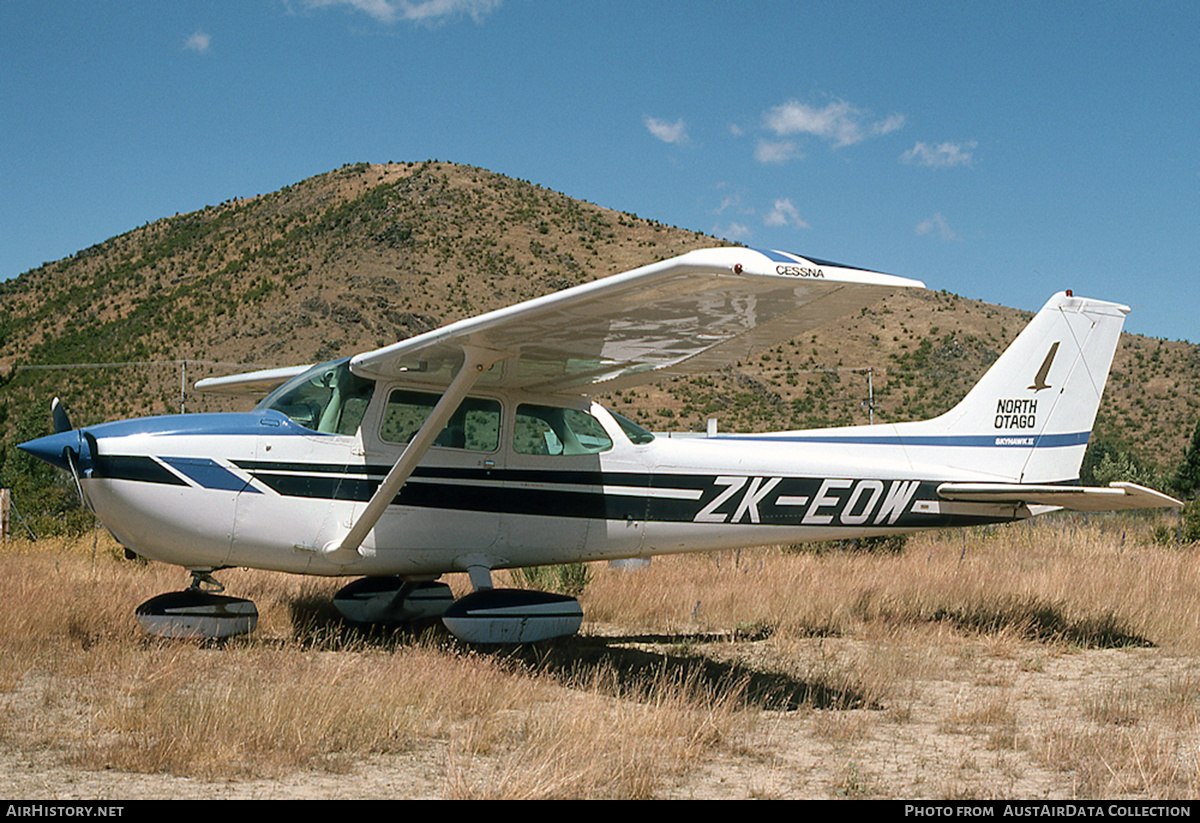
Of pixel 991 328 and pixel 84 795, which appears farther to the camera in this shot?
pixel 991 328

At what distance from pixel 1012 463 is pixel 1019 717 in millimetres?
3771

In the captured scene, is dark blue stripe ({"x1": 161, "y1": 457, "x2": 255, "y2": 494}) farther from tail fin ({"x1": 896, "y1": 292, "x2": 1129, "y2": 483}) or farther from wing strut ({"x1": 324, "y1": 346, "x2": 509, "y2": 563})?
tail fin ({"x1": 896, "y1": 292, "x2": 1129, "y2": 483})

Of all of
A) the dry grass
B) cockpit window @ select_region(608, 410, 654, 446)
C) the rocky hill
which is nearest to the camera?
→ the dry grass

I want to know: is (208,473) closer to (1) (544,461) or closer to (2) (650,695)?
(1) (544,461)

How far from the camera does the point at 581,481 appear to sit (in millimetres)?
7617

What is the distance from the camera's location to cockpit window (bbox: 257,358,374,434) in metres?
7.03

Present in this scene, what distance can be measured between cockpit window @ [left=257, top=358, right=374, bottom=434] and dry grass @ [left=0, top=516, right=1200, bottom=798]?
5.75ft

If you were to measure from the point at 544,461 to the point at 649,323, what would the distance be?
2.01 m

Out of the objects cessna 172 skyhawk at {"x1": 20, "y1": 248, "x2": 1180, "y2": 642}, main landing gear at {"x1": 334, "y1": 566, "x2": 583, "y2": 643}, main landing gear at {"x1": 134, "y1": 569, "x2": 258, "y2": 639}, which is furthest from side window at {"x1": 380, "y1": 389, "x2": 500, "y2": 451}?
main landing gear at {"x1": 134, "y1": 569, "x2": 258, "y2": 639}

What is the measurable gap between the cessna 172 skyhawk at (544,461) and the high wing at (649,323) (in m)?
0.02

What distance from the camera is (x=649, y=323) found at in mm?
5980

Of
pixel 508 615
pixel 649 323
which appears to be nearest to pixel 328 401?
pixel 508 615
